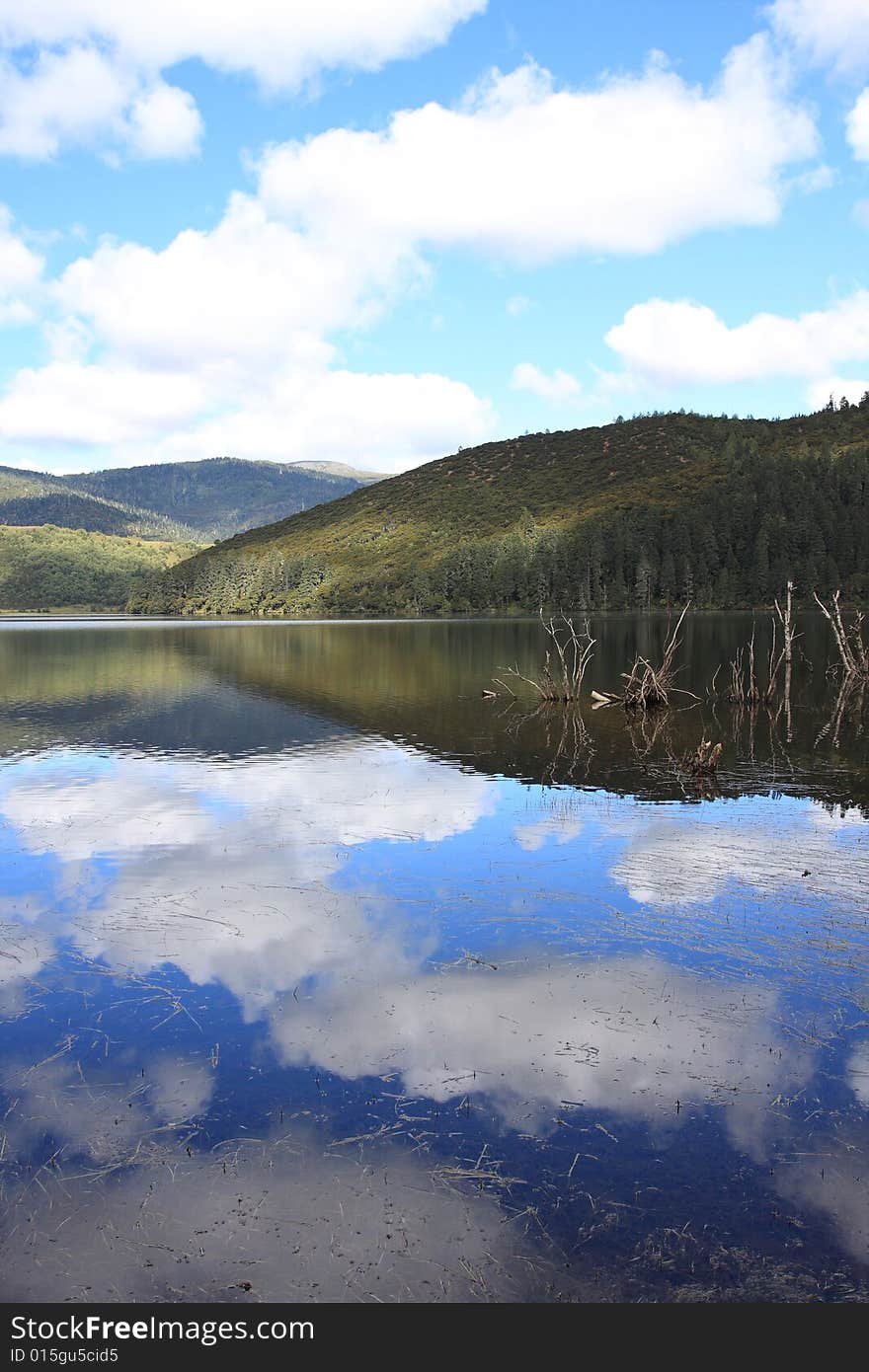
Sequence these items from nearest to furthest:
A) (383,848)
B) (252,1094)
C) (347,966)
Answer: (252,1094) < (347,966) < (383,848)

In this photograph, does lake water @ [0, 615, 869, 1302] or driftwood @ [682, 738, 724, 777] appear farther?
driftwood @ [682, 738, 724, 777]

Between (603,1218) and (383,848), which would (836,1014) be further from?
(383,848)

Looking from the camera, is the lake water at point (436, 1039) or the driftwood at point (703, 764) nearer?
the lake water at point (436, 1039)

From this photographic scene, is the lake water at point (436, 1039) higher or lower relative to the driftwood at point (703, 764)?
lower

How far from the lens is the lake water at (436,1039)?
6809 millimetres

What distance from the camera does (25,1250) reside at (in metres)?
6.79

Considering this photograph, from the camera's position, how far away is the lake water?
22.3 ft

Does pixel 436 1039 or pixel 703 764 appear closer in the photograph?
pixel 436 1039

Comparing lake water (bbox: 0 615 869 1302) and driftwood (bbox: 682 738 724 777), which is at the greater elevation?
driftwood (bbox: 682 738 724 777)

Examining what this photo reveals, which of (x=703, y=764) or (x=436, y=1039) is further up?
(x=703, y=764)

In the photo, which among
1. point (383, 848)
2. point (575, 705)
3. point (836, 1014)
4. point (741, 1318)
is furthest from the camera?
point (575, 705)

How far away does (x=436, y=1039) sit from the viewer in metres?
10.1

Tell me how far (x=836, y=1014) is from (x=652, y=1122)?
11.8 feet

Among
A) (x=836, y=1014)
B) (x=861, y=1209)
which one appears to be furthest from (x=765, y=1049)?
(x=861, y=1209)
